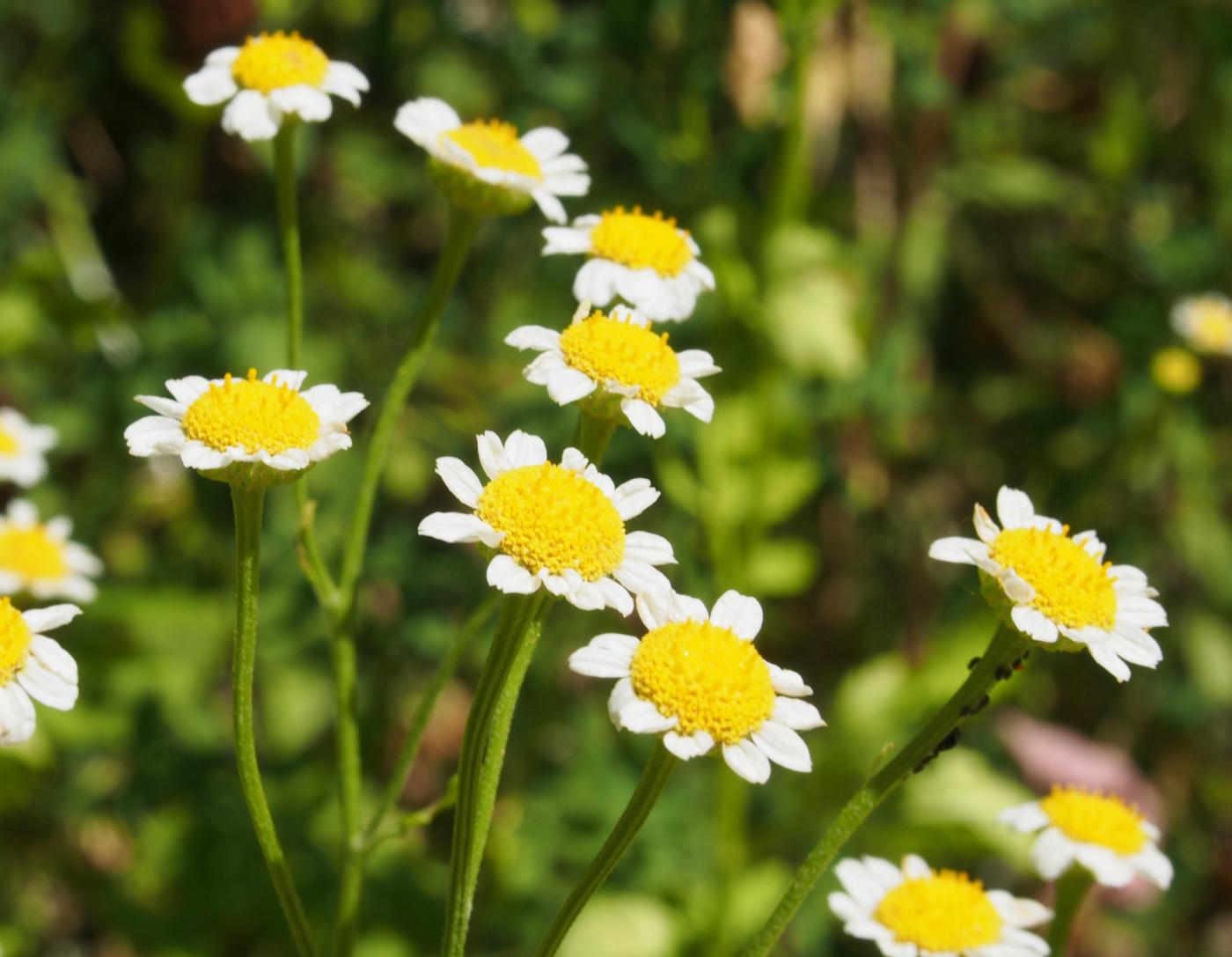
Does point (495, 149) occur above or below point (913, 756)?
above

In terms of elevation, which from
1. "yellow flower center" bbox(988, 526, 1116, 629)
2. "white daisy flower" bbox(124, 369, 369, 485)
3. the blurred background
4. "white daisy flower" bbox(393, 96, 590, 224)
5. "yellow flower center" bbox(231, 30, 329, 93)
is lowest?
the blurred background

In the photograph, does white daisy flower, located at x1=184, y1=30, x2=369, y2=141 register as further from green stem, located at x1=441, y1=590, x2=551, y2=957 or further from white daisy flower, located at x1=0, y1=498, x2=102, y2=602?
white daisy flower, located at x1=0, y1=498, x2=102, y2=602

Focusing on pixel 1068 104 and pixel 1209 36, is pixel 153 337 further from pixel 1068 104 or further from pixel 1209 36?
pixel 1068 104

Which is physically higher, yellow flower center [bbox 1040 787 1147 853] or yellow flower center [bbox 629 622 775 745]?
yellow flower center [bbox 629 622 775 745]

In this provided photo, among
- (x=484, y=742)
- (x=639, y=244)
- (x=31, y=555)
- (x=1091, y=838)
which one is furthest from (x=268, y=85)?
(x=1091, y=838)

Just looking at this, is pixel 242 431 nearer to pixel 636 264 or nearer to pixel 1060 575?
pixel 636 264

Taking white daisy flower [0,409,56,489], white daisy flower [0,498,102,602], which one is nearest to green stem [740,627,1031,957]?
white daisy flower [0,498,102,602]
